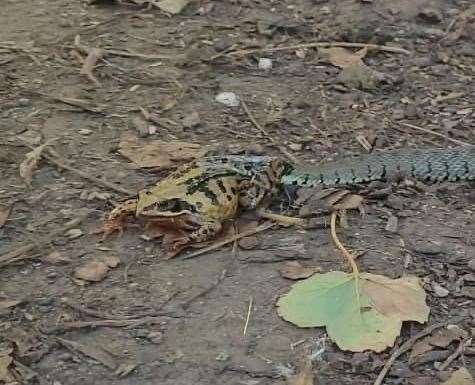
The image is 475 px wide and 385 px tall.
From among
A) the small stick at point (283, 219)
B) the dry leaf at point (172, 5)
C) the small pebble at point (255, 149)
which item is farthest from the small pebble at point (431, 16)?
the small stick at point (283, 219)

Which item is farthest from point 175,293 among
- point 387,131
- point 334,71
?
point 334,71

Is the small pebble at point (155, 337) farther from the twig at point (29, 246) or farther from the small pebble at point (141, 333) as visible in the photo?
the twig at point (29, 246)

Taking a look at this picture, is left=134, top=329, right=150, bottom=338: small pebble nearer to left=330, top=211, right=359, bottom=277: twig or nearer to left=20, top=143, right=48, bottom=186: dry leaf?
left=330, top=211, right=359, bottom=277: twig

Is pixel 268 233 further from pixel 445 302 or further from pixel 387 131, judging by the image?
pixel 387 131

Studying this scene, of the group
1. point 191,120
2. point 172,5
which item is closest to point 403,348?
point 191,120

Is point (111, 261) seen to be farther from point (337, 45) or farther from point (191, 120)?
point (337, 45)

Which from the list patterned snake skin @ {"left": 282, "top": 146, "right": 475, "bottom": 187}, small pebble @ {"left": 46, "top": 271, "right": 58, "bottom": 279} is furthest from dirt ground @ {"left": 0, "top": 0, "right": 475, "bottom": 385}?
patterned snake skin @ {"left": 282, "top": 146, "right": 475, "bottom": 187}
